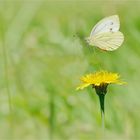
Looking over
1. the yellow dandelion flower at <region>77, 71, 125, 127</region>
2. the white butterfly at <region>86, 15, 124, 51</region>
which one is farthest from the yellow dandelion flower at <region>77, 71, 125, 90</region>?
the white butterfly at <region>86, 15, 124, 51</region>

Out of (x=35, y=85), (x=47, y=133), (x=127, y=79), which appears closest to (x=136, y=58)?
(x=127, y=79)

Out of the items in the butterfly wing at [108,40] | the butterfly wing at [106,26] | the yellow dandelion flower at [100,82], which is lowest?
the yellow dandelion flower at [100,82]

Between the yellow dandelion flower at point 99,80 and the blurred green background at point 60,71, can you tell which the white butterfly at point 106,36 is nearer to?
the blurred green background at point 60,71

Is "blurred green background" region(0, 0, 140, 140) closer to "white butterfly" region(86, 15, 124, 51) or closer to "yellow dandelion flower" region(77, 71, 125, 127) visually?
"white butterfly" region(86, 15, 124, 51)

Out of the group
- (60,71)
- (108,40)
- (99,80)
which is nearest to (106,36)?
(108,40)

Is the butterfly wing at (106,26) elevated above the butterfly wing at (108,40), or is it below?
above

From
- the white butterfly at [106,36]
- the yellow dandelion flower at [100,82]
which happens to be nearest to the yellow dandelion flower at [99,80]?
the yellow dandelion flower at [100,82]

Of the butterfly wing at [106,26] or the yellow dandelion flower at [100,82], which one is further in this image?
the butterfly wing at [106,26]
